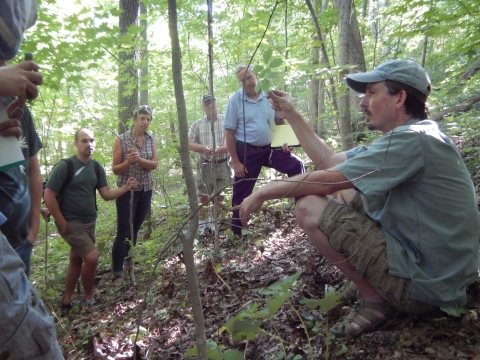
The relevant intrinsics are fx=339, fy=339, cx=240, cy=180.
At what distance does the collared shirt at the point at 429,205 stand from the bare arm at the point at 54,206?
3.35 m

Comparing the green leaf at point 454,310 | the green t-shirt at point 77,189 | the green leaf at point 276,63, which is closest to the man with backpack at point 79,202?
the green t-shirt at point 77,189

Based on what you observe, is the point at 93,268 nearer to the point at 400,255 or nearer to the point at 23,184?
the point at 23,184

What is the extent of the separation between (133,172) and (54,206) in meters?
1.06

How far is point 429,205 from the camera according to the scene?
203cm

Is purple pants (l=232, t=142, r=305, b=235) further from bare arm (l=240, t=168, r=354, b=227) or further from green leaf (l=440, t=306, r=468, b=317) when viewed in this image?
green leaf (l=440, t=306, r=468, b=317)

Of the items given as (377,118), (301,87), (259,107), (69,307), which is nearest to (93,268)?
(69,307)

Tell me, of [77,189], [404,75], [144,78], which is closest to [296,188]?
[404,75]

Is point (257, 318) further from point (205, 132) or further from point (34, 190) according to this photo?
point (205, 132)

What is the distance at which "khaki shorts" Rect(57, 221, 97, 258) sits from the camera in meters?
4.09

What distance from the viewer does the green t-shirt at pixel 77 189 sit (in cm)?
395

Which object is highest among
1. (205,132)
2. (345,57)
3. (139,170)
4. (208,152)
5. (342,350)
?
(345,57)

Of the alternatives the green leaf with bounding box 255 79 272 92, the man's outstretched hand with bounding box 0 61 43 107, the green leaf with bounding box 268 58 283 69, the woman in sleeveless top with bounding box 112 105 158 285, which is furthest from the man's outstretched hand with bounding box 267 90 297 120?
the woman in sleeveless top with bounding box 112 105 158 285

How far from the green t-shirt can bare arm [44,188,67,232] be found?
0.06 metres

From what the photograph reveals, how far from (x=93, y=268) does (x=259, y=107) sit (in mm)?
2976
